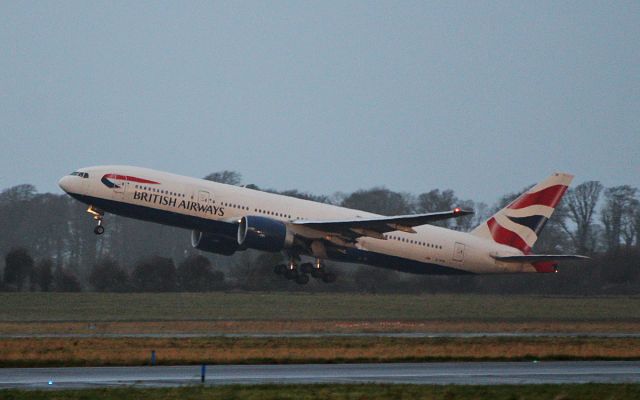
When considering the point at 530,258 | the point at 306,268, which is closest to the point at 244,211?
the point at 306,268

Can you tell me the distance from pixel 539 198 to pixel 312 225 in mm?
10628

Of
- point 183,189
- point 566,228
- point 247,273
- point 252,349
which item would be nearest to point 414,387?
point 252,349

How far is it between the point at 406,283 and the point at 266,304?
421 inches

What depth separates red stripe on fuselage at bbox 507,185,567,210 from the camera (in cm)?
4741

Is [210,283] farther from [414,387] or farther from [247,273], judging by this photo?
[414,387]

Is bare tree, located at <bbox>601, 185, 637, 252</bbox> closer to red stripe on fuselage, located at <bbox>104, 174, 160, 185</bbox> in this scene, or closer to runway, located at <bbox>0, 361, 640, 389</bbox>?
red stripe on fuselage, located at <bbox>104, 174, 160, 185</bbox>

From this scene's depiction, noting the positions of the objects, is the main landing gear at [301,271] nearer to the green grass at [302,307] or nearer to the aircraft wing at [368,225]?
the green grass at [302,307]

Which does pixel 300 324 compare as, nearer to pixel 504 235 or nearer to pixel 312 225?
pixel 312 225

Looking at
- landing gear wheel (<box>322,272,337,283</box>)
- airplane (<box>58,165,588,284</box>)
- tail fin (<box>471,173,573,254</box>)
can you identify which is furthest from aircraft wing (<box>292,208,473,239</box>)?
tail fin (<box>471,173,573,254</box>)

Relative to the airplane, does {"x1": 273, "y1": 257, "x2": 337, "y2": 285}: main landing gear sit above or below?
below

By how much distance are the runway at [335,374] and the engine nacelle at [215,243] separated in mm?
20388

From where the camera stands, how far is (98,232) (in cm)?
4353

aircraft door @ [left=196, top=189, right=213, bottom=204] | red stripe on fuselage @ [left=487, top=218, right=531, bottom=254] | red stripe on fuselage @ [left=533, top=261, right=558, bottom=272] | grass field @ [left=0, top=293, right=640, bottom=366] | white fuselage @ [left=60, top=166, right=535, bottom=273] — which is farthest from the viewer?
red stripe on fuselage @ [left=487, top=218, right=531, bottom=254]

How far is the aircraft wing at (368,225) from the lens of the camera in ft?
137
